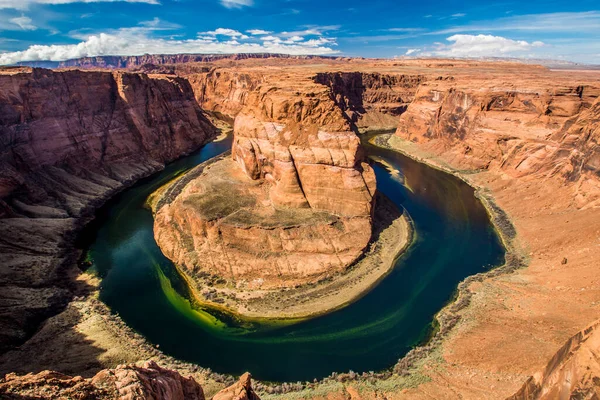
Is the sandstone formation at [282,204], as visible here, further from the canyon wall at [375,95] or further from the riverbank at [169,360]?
the canyon wall at [375,95]

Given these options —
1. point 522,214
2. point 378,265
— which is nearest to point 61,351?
point 378,265

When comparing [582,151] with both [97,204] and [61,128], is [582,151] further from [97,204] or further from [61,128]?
[61,128]

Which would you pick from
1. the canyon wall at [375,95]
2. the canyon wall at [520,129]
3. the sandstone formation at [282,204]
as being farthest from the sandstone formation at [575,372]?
the canyon wall at [375,95]

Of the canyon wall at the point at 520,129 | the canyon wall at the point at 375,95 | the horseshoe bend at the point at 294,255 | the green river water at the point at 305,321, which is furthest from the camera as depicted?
the canyon wall at the point at 375,95

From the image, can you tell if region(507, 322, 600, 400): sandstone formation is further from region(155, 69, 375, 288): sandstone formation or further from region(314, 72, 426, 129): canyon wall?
region(314, 72, 426, 129): canyon wall

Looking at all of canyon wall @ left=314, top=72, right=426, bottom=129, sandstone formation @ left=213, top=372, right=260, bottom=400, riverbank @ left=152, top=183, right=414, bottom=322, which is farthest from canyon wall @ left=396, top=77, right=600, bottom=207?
sandstone formation @ left=213, top=372, right=260, bottom=400

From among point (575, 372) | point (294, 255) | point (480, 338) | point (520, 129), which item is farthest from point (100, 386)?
point (520, 129)

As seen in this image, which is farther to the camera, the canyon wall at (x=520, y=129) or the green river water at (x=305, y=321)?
the canyon wall at (x=520, y=129)
